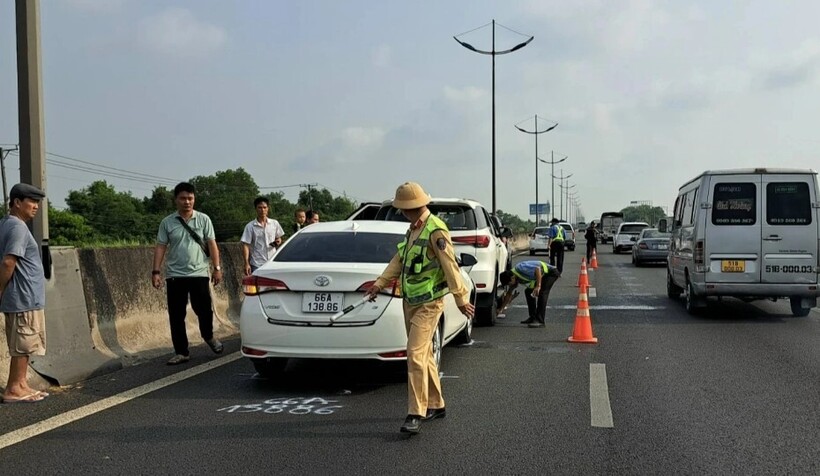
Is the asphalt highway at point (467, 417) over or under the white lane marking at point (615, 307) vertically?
over

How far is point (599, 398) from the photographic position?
21.5 ft

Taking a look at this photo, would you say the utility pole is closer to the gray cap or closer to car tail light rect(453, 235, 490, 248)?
the gray cap

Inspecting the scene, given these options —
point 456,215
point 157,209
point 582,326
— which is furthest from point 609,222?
point 157,209

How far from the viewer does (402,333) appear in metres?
6.71

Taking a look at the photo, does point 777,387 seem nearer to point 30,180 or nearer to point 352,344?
point 352,344

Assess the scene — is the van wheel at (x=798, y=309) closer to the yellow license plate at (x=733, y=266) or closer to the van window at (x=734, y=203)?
the yellow license plate at (x=733, y=266)

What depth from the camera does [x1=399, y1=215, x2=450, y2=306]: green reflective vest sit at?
18.3 feet

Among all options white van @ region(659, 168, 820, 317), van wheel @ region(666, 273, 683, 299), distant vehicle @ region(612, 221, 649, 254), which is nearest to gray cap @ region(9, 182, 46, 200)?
white van @ region(659, 168, 820, 317)

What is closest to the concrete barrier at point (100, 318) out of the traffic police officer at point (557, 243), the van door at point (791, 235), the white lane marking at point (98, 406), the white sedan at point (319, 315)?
the white lane marking at point (98, 406)

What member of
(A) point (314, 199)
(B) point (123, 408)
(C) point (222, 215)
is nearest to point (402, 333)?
(B) point (123, 408)

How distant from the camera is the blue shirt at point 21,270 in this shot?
20.1ft

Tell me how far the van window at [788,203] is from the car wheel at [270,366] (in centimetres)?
840

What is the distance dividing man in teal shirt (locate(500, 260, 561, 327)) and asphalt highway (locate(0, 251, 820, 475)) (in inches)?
75.3

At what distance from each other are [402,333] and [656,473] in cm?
265
